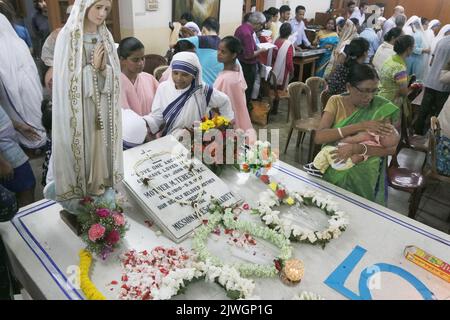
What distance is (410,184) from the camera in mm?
2643

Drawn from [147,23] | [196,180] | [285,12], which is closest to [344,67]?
[196,180]

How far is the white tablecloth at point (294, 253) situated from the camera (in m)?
1.33

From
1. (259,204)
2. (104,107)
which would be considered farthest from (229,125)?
(104,107)

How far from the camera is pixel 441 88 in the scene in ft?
14.0

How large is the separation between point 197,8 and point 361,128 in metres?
4.78

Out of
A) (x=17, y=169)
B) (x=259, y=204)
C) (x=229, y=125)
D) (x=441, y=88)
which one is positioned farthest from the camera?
(x=441, y=88)

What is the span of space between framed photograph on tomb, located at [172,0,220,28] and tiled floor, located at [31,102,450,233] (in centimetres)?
271

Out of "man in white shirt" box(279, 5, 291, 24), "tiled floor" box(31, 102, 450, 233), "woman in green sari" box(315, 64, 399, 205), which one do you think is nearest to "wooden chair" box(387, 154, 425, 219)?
"tiled floor" box(31, 102, 450, 233)

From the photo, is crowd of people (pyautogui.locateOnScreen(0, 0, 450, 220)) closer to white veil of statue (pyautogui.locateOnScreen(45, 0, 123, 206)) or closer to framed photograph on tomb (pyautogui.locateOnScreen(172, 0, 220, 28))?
white veil of statue (pyautogui.locateOnScreen(45, 0, 123, 206))

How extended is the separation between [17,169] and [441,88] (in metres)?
4.52

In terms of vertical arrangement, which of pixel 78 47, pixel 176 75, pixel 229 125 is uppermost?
pixel 78 47

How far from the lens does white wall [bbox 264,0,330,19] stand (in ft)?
25.8

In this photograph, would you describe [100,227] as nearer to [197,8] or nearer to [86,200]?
[86,200]
